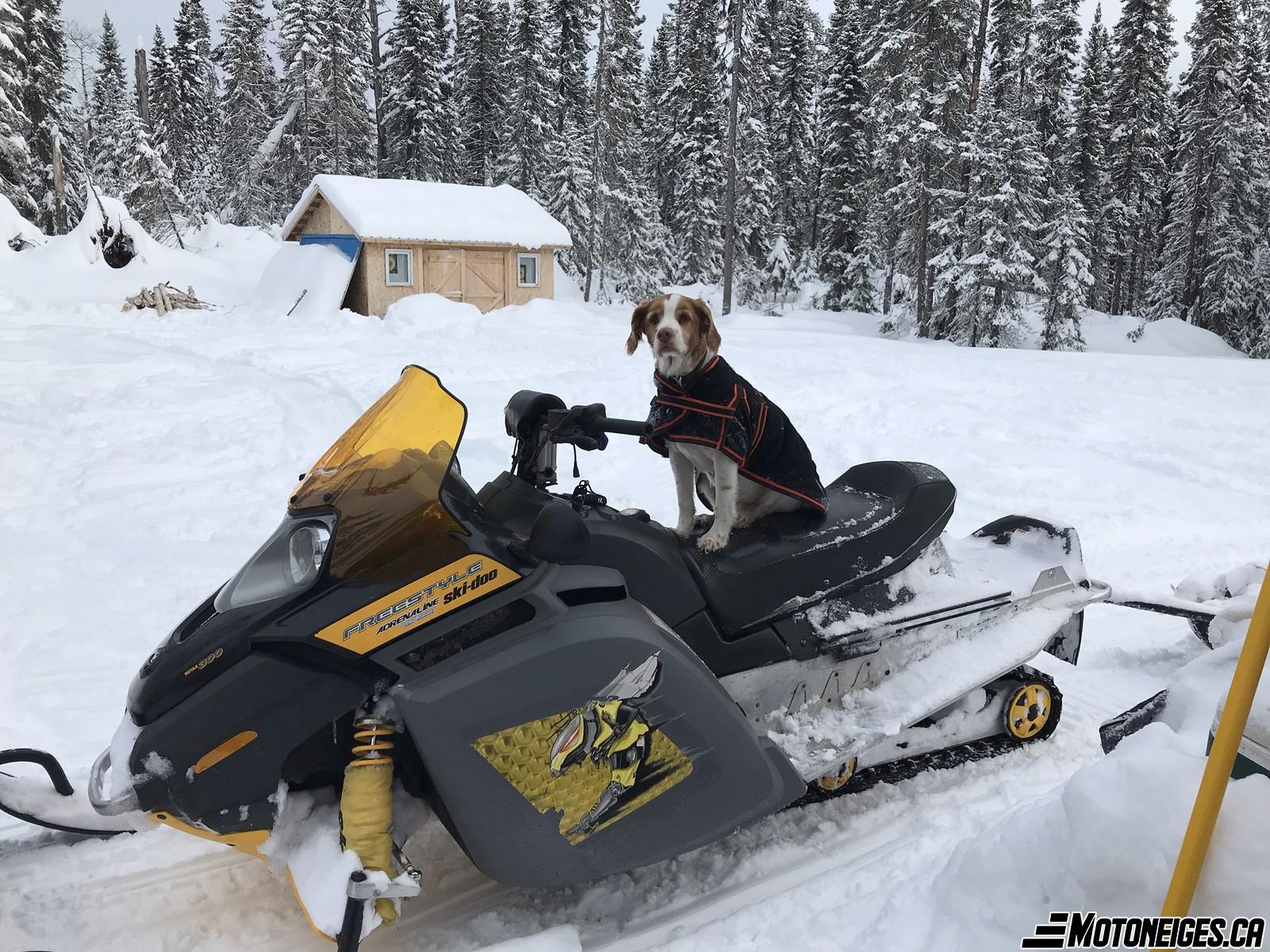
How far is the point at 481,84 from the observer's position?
3562 cm

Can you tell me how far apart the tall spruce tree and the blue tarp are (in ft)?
48.9

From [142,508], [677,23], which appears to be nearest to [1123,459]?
[142,508]

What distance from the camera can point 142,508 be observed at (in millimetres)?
6066

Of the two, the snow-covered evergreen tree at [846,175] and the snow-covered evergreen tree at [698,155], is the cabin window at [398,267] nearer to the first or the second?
the snow-covered evergreen tree at [698,155]

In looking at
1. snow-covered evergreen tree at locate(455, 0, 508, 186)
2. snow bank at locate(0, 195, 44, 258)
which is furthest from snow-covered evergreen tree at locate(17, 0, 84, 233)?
snow-covered evergreen tree at locate(455, 0, 508, 186)

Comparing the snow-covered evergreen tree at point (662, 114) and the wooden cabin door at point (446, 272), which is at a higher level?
the snow-covered evergreen tree at point (662, 114)

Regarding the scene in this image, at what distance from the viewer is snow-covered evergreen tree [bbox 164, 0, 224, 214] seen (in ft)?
129

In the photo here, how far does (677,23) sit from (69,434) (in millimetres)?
35238

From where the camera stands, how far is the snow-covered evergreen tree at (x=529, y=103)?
3191 cm

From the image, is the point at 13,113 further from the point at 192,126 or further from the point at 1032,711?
the point at 1032,711

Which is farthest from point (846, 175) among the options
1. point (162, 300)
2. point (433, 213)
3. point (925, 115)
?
point (162, 300)

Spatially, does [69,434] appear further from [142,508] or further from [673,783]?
[673,783]

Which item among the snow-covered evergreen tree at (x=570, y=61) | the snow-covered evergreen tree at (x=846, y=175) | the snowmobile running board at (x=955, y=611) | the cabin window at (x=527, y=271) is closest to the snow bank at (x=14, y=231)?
the cabin window at (x=527, y=271)

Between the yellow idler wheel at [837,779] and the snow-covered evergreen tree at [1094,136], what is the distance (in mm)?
31283
